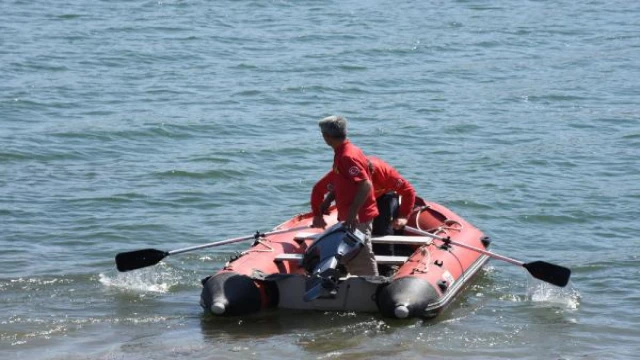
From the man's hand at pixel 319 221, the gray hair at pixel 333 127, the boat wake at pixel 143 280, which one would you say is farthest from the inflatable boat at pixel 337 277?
the boat wake at pixel 143 280

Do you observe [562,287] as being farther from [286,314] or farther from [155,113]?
[155,113]

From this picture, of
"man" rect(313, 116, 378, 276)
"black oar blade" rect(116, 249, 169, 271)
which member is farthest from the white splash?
"man" rect(313, 116, 378, 276)

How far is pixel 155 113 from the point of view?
728 inches

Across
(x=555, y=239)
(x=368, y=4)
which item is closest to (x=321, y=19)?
(x=368, y=4)

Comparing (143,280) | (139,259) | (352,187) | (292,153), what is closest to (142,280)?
(143,280)

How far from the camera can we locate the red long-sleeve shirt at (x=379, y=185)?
9.79 meters

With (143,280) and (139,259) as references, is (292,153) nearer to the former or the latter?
(143,280)

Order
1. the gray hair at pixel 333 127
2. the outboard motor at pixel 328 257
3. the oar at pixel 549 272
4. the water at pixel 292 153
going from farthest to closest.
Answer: the oar at pixel 549 272, the water at pixel 292 153, the outboard motor at pixel 328 257, the gray hair at pixel 333 127

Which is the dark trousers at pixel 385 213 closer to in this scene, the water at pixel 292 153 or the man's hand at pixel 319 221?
the man's hand at pixel 319 221

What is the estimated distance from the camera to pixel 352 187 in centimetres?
931

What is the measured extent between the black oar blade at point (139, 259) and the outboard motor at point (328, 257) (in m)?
1.51

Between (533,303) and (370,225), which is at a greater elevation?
(370,225)

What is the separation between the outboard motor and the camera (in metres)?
9.19

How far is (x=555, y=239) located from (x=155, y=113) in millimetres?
7647
